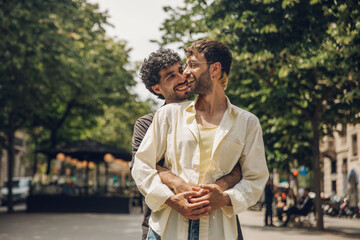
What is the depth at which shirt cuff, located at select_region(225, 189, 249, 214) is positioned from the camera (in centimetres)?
265

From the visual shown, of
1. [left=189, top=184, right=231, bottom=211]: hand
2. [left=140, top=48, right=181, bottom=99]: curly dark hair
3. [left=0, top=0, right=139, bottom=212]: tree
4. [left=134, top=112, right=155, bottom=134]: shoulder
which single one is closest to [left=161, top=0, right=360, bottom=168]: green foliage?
[left=0, top=0, right=139, bottom=212]: tree

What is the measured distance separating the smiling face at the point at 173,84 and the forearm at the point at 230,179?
2.58 feet

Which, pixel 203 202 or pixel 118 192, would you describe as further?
pixel 118 192

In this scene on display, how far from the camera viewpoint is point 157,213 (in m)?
2.76

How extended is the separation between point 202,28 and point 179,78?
467 inches

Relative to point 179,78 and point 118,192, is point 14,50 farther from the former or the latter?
point 118,192

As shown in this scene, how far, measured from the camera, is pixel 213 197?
261 centimetres

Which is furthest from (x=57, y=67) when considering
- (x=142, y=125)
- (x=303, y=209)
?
(x=142, y=125)

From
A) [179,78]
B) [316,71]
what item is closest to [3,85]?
[316,71]

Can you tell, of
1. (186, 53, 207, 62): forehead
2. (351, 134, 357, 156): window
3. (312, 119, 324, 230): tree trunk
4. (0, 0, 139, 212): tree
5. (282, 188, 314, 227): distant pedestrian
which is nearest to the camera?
(186, 53, 207, 62): forehead

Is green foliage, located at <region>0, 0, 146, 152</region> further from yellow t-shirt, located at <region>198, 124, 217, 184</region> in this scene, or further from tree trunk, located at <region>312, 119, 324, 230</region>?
yellow t-shirt, located at <region>198, 124, 217, 184</region>

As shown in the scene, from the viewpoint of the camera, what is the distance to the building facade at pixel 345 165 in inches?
1339

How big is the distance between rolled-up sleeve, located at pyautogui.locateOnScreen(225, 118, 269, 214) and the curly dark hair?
94 cm

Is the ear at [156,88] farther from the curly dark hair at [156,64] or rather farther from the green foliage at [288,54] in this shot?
the green foliage at [288,54]
